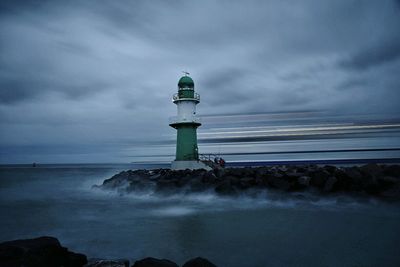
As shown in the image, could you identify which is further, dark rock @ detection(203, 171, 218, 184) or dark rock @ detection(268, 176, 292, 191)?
dark rock @ detection(203, 171, 218, 184)

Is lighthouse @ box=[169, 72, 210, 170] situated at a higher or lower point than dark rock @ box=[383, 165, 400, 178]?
higher

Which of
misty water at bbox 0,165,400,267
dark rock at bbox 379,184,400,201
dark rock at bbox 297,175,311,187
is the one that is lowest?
misty water at bbox 0,165,400,267

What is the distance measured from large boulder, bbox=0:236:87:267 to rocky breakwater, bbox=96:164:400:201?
7.26m

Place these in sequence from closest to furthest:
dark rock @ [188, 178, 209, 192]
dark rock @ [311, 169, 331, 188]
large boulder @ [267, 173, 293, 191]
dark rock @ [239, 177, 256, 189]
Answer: dark rock @ [311, 169, 331, 188]
large boulder @ [267, 173, 293, 191]
dark rock @ [239, 177, 256, 189]
dark rock @ [188, 178, 209, 192]

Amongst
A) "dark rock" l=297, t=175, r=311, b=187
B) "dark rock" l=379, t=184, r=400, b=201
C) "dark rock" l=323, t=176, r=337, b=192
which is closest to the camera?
"dark rock" l=379, t=184, r=400, b=201

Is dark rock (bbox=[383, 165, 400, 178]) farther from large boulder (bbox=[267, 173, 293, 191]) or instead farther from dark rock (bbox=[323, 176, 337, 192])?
large boulder (bbox=[267, 173, 293, 191])

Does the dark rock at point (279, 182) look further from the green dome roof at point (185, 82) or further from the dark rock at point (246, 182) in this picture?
the green dome roof at point (185, 82)

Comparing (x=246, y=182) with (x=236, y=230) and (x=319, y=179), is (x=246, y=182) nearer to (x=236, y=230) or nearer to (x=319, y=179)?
(x=319, y=179)

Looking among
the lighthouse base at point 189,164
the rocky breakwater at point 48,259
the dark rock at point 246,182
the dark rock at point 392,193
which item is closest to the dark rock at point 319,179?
the dark rock at point 392,193

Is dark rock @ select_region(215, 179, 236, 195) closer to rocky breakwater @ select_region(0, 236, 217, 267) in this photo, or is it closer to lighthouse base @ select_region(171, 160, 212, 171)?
lighthouse base @ select_region(171, 160, 212, 171)

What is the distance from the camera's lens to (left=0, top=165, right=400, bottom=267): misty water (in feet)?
14.9

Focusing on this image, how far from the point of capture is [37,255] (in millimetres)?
3361

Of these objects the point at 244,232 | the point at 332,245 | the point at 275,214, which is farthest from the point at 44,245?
the point at 275,214

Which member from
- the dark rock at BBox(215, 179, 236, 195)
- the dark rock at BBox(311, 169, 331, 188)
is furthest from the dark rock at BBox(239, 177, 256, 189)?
the dark rock at BBox(311, 169, 331, 188)
